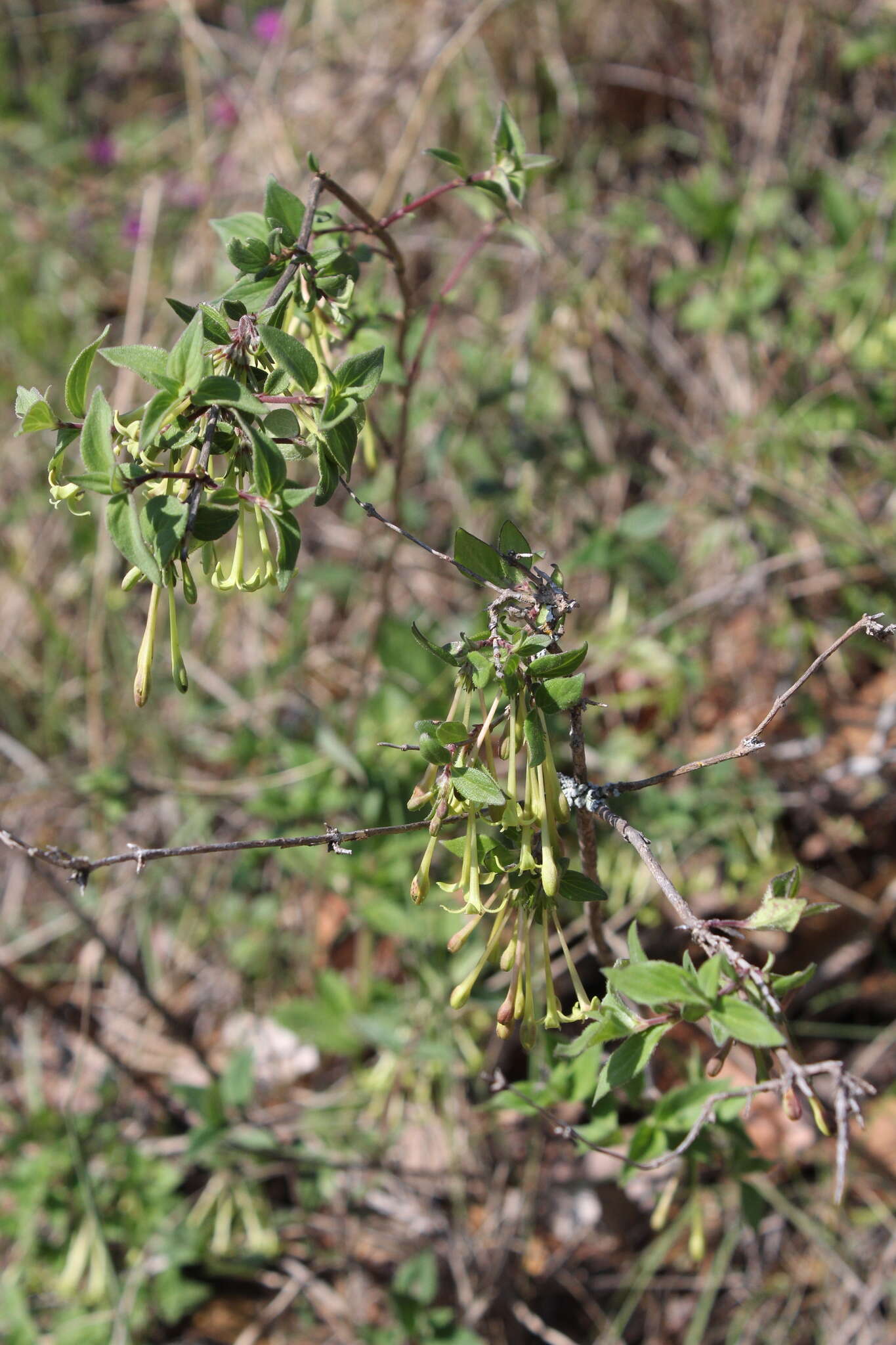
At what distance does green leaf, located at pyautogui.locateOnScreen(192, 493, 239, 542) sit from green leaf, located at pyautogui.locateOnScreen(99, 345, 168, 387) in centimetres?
12

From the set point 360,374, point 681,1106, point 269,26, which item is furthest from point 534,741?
point 269,26

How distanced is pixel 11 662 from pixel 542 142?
91.3 inches

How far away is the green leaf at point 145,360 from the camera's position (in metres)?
0.95

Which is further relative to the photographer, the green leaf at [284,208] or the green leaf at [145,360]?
the green leaf at [284,208]

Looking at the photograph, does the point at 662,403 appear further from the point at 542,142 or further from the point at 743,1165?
the point at 743,1165

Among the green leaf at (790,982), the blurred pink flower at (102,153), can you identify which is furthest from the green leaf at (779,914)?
the blurred pink flower at (102,153)

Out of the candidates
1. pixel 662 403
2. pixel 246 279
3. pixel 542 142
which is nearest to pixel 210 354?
pixel 246 279

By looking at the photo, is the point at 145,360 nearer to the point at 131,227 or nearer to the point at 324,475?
the point at 324,475

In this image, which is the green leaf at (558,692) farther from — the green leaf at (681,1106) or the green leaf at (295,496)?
the green leaf at (681,1106)

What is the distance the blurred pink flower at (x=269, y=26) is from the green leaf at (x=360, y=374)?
363 cm

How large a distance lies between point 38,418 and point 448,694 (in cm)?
121

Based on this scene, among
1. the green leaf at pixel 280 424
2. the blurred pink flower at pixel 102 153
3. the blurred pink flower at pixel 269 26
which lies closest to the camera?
the green leaf at pixel 280 424

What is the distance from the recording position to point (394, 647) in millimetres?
2223

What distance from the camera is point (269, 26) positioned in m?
4.12
